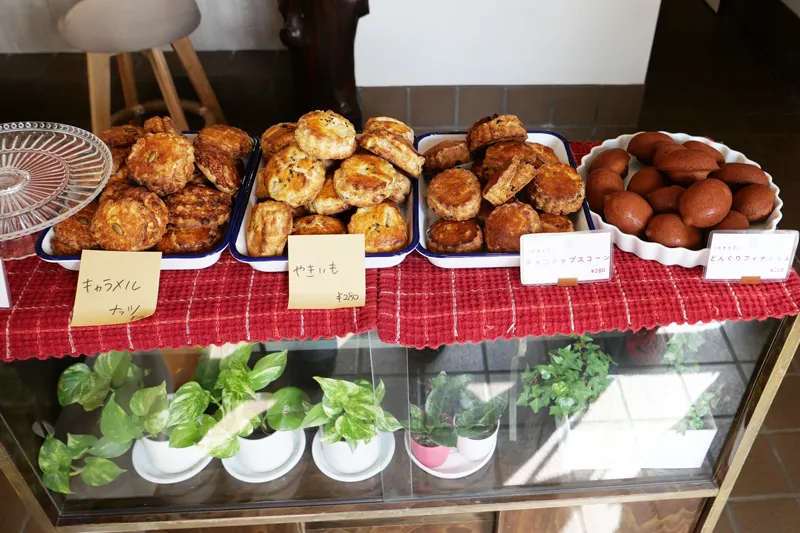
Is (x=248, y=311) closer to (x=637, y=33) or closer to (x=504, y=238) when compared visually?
(x=504, y=238)

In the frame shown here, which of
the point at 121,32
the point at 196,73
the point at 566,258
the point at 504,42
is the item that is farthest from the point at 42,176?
the point at 504,42

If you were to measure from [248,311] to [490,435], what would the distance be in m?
0.63

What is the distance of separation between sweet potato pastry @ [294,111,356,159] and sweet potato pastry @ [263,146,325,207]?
0.02 metres

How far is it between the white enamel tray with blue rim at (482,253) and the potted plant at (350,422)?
11.8 inches

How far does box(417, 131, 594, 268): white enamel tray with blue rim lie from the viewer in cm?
110

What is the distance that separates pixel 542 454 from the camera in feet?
4.71

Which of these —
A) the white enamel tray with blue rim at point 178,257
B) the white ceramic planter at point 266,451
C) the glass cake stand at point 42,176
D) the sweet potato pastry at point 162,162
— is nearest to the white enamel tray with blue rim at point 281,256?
the white enamel tray with blue rim at point 178,257

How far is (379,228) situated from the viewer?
3.61ft

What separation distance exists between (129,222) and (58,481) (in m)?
0.67

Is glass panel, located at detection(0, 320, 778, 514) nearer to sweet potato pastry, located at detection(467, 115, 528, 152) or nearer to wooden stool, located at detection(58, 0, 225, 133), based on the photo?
sweet potato pastry, located at detection(467, 115, 528, 152)

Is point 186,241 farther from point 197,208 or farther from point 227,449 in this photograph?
point 227,449

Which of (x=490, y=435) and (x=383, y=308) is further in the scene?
(x=490, y=435)

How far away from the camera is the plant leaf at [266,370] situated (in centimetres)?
126

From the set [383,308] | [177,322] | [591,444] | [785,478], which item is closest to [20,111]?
[177,322]
